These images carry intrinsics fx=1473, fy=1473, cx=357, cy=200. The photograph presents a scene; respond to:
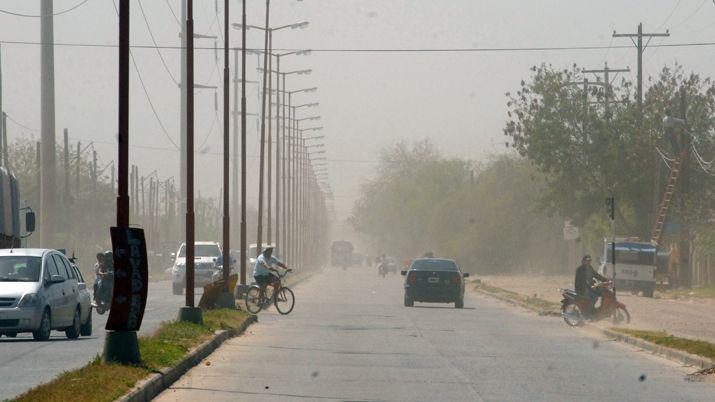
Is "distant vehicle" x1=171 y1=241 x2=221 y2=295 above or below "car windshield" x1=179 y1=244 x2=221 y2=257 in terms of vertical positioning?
below

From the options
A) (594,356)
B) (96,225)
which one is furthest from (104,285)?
(96,225)

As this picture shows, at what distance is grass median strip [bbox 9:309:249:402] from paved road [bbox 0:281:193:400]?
78cm

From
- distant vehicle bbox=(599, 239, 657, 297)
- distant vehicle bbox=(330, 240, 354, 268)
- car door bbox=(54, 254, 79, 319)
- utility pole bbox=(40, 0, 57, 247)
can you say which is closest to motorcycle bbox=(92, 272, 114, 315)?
car door bbox=(54, 254, 79, 319)

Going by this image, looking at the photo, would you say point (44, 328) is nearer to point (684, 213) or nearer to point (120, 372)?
point (120, 372)

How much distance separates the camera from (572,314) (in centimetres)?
3375

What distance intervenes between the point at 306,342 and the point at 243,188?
20645 mm

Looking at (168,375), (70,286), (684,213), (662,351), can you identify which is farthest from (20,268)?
(684,213)

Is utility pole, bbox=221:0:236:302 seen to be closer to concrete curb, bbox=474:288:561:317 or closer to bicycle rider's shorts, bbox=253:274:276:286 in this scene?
bicycle rider's shorts, bbox=253:274:276:286

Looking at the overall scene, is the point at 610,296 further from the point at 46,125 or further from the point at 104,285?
the point at 46,125

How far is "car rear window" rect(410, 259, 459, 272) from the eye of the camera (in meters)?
44.8

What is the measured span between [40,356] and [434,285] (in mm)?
24005

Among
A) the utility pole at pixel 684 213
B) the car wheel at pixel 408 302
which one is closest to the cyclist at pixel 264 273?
the car wheel at pixel 408 302

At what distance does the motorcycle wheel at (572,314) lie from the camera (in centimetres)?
3335

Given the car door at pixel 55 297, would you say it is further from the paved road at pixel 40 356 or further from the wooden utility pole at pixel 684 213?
the wooden utility pole at pixel 684 213
